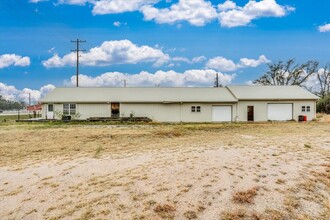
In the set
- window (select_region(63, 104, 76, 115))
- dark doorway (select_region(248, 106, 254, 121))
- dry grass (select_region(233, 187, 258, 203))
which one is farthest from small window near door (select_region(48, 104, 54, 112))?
dry grass (select_region(233, 187, 258, 203))

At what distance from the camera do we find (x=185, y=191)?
713 centimetres

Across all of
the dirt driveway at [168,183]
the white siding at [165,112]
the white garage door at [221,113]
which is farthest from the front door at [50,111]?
the dirt driveway at [168,183]

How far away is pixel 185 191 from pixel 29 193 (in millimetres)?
3841

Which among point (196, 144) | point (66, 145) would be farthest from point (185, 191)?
point (66, 145)

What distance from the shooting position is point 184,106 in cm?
3020

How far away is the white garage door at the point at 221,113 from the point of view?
99.5 ft

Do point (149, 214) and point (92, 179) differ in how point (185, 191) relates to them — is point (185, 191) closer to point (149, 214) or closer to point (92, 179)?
point (149, 214)

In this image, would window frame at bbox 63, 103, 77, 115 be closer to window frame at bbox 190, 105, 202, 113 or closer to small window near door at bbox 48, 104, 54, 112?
small window near door at bbox 48, 104, 54, 112

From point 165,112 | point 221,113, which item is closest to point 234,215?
point 165,112

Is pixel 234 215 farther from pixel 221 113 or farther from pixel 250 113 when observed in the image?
pixel 250 113

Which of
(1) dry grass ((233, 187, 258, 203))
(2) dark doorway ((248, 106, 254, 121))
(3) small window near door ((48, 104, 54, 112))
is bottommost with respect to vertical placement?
(1) dry grass ((233, 187, 258, 203))

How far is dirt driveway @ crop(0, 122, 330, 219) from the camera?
6.23 metres

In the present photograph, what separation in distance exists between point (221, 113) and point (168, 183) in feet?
76.9

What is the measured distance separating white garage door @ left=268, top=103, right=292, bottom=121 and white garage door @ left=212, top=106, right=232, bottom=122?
14.5 ft
